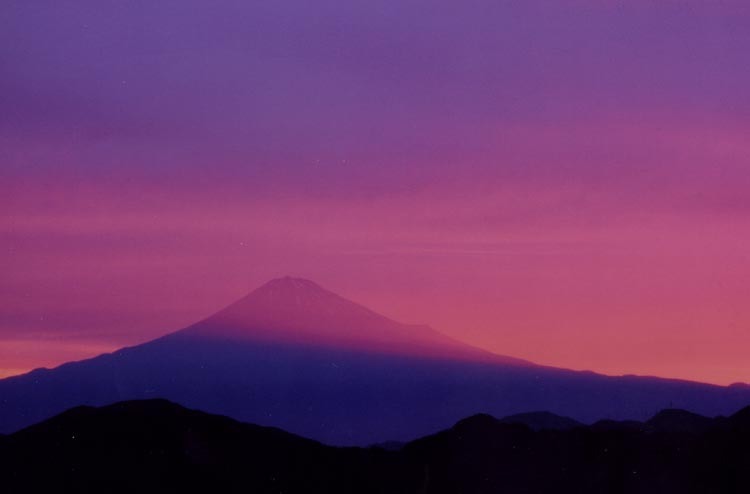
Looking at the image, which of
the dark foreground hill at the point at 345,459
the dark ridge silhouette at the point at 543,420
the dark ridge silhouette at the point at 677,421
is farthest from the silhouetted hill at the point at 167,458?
the dark ridge silhouette at the point at 543,420

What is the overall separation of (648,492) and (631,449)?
2.66m

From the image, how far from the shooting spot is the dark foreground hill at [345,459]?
152 feet

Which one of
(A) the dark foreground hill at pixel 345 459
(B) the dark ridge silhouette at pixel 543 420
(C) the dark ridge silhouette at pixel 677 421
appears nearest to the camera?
(A) the dark foreground hill at pixel 345 459

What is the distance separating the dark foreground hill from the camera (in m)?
46.3

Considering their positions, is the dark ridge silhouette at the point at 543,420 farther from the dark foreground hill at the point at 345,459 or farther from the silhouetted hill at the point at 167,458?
the silhouetted hill at the point at 167,458

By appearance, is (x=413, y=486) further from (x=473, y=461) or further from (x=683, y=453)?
(x=683, y=453)

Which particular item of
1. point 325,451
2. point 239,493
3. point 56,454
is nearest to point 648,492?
point 325,451

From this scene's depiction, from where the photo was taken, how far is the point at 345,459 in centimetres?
5150

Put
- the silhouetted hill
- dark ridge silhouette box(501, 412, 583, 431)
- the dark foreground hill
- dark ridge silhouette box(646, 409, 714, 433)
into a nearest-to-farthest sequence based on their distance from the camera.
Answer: the silhouetted hill
the dark foreground hill
dark ridge silhouette box(646, 409, 714, 433)
dark ridge silhouette box(501, 412, 583, 431)

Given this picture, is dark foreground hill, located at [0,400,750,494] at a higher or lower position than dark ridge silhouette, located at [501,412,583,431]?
lower

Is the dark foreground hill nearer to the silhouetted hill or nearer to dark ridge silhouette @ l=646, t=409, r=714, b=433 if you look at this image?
the silhouetted hill

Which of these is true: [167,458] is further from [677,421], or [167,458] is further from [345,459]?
[677,421]

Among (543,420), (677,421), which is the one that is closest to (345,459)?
(677,421)

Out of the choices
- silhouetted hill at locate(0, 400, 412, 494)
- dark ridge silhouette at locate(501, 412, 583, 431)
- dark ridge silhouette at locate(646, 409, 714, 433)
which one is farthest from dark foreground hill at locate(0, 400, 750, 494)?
dark ridge silhouette at locate(501, 412, 583, 431)
